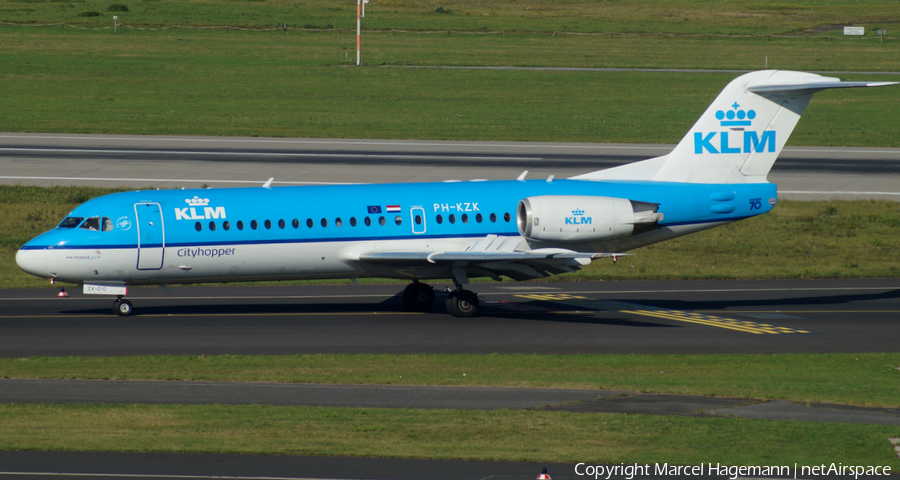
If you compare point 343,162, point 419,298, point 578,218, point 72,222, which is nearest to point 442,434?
point 578,218

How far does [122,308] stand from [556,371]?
13.9 meters

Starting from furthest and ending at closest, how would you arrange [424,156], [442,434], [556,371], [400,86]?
1. [400,86]
2. [424,156]
3. [556,371]
4. [442,434]

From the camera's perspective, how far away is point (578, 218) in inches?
1222

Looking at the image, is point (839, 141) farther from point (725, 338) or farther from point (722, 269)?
point (725, 338)

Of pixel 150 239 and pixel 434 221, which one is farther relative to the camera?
pixel 434 221

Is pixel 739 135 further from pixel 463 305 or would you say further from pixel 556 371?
pixel 556 371

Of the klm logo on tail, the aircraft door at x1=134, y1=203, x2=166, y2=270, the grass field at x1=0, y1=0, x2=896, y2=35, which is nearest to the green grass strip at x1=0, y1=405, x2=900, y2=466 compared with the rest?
the aircraft door at x1=134, y1=203, x2=166, y2=270

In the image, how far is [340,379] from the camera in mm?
23031

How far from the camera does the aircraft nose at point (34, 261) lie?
2947 centimetres

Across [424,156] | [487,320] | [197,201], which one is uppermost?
[424,156]

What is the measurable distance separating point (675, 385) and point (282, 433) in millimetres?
8700

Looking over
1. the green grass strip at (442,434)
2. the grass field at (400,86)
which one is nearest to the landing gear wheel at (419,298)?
the green grass strip at (442,434)

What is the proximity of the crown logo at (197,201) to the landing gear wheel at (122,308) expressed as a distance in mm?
3606

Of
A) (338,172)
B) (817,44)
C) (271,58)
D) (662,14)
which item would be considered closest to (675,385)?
(338,172)
